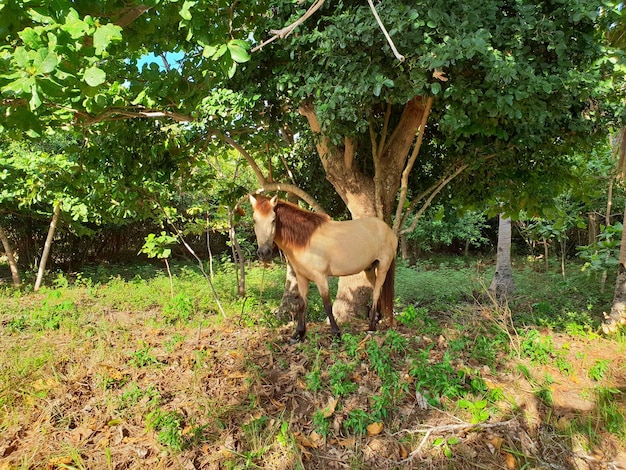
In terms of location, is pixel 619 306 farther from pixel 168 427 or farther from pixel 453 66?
pixel 168 427

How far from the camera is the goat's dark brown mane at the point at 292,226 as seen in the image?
406 centimetres

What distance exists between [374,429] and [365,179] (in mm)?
3277

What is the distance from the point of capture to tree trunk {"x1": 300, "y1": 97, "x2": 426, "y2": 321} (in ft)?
→ 16.8

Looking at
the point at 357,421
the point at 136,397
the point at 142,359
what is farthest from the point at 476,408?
the point at 142,359

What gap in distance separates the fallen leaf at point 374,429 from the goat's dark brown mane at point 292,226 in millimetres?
1819

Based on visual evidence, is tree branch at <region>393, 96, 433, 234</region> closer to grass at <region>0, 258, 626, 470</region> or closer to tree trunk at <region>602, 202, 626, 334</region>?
grass at <region>0, 258, 626, 470</region>

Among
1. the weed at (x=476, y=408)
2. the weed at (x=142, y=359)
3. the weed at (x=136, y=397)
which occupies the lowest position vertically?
the weed at (x=476, y=408)

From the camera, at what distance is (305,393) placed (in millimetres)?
3586

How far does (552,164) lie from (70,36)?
18.4 ft

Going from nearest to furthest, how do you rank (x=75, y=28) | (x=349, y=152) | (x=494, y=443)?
1. (x=75, y=28)
2. (x=494, y=443)
3. (x=349, y=152)

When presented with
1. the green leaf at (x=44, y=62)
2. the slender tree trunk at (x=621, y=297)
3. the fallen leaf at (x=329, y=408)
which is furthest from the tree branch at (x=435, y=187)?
the green leaf at (x=44, y=62)

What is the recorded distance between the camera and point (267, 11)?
464 cm

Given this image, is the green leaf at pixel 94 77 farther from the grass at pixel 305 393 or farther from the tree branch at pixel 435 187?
the tree branch at pixel 435 187

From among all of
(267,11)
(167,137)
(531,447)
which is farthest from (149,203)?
(531,447)
